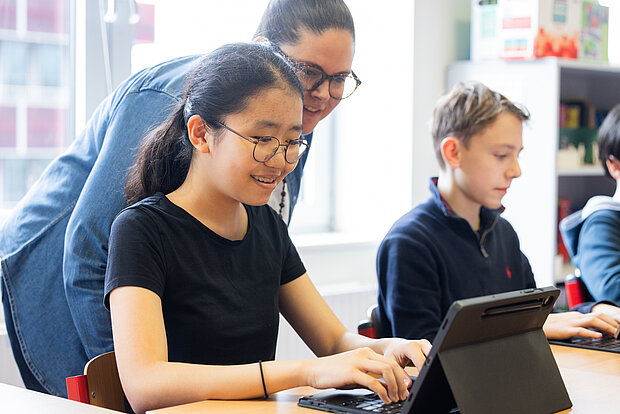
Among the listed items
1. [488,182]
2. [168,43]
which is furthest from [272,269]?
[168,43]

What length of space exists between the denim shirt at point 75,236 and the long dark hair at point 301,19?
19 cm

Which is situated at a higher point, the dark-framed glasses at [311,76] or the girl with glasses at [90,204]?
the dark-framed glasses at [311,76]

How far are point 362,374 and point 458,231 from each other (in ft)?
3.24

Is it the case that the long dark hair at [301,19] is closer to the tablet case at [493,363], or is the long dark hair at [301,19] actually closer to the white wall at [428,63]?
the tablet case at [493,363]

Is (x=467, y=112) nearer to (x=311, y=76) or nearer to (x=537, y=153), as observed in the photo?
(x=311, y=76)

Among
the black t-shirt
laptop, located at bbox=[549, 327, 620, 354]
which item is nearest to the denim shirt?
the black t-shirt

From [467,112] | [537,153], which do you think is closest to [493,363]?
[467,112]

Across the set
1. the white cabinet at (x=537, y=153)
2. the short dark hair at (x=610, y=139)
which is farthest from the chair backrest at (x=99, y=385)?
the white cabinet at (x=537, y=153)

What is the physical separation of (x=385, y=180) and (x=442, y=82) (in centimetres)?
51

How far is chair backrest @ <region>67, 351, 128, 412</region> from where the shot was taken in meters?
1.23

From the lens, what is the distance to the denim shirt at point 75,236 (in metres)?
1.42

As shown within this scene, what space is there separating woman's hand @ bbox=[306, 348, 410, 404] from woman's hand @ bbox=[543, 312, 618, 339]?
0.63 m

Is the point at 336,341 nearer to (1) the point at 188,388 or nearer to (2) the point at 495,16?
(1) the point at 188,388

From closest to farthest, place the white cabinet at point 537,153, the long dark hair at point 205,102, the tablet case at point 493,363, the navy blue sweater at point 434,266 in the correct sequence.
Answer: the tablet case at point 493,363, the long dark hair at point 205,102, the navy blue sweater at point 434,266, the white cabinet at point 537,153
